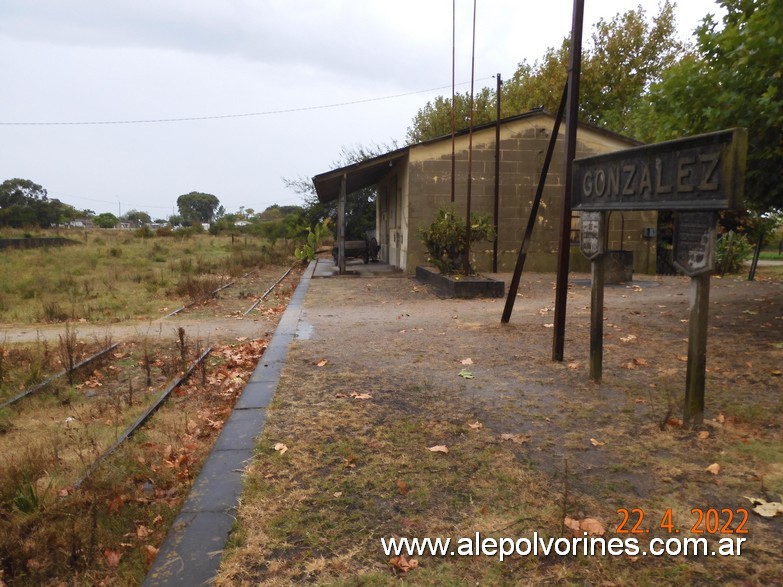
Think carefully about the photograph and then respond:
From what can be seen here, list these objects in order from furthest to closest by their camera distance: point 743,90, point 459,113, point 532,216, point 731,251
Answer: point 459,113 < point 731,251 < point 743,90 < point 532,216

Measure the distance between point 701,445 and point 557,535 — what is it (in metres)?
1.59

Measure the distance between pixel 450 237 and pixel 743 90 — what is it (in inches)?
262

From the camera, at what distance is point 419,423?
4.33 meters

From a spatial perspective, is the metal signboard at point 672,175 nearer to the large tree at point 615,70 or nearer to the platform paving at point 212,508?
the platform paving at point 212,508

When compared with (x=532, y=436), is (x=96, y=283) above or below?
above

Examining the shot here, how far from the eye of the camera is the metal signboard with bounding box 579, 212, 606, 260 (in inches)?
202

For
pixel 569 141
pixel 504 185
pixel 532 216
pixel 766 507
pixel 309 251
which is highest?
pixel 504 185

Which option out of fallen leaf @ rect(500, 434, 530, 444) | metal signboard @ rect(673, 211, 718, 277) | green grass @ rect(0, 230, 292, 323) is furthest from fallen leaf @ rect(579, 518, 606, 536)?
green grass @ rect(0, 230, 292, 323)

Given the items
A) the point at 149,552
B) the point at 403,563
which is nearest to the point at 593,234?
the point at 403,563

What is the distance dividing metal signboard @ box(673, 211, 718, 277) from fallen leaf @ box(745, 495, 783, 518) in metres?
1.42

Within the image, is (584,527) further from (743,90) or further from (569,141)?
(743,90)

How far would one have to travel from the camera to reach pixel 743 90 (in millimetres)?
7211

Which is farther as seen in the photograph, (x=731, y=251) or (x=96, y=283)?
(x=731, y=251)

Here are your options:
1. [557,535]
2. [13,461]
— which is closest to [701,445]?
[557,535]
